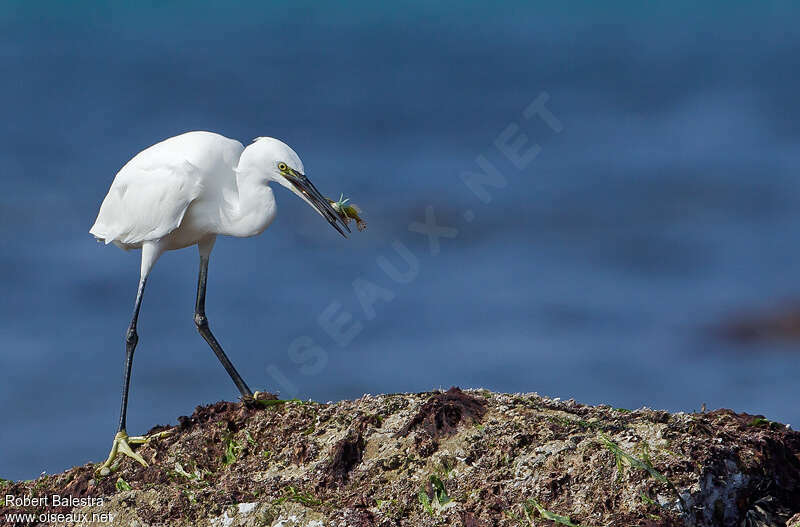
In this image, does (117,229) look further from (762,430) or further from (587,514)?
(762,430)

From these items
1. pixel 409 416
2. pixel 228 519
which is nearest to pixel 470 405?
pixel 409 416

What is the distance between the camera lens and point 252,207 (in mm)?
8727

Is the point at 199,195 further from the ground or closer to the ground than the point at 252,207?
further from the ground

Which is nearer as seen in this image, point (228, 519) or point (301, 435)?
point (228, 519)

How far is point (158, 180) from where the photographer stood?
8.77 metres

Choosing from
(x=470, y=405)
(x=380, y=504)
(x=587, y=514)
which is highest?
(x=470, y=405)

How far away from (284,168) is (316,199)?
1.50 ft

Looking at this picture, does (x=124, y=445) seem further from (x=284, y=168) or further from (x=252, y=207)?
(x=284, y=168)

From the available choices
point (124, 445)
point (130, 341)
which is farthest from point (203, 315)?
point (124, 445)

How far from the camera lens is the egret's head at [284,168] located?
27.4 ft

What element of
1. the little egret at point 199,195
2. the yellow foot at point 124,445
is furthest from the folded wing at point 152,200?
the yellow foot at point 124,445

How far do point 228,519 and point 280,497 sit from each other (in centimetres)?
39

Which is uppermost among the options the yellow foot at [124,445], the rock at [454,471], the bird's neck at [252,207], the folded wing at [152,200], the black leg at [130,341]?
the folded wing at [152,200]

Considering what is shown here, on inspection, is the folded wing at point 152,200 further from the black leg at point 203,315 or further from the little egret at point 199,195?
the black leg at point 203,315
